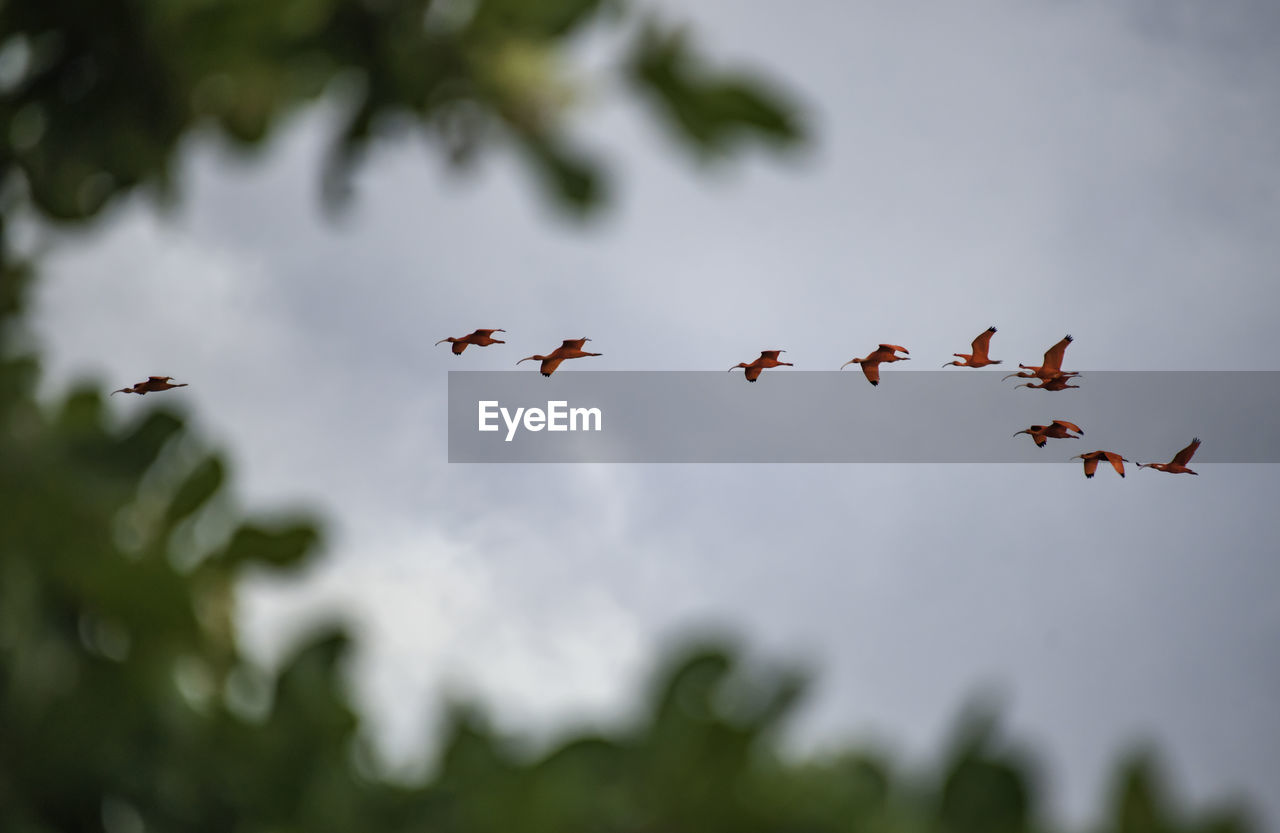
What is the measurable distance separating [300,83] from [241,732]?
1562 millimetres

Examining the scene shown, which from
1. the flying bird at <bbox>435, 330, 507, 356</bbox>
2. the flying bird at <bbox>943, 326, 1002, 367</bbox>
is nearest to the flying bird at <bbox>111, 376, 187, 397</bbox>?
the flying bird at <bbox>435, 330, 507, 356</bbox>

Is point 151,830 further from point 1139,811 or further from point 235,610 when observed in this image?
point 1139,811

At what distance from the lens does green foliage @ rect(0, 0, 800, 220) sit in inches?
85.5

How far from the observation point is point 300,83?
2377 millimetres

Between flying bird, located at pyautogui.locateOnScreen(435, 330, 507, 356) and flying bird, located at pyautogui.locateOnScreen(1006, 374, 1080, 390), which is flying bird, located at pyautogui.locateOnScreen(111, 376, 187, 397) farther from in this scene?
flying bird, located at pyautogui.locateOnScreen(1006, 374, 1080, 390)

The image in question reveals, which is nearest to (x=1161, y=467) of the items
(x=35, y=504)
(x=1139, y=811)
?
(x=1139, y=811)

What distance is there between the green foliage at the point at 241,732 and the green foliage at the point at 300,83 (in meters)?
0.65

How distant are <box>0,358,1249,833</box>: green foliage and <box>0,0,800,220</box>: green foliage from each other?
0.65m

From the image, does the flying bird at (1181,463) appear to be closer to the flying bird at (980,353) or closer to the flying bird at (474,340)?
the flying bird at (980,353)

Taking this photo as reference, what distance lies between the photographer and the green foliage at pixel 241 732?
67.1 inches

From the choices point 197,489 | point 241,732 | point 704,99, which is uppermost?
point 704,99

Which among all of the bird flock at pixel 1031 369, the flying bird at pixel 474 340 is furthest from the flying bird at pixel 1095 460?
the flying bird at pixel 474 340

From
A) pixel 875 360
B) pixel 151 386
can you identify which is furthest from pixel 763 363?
pixel 151 386

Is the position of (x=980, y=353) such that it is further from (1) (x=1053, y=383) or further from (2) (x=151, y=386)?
(2) (x=151, y=386)
